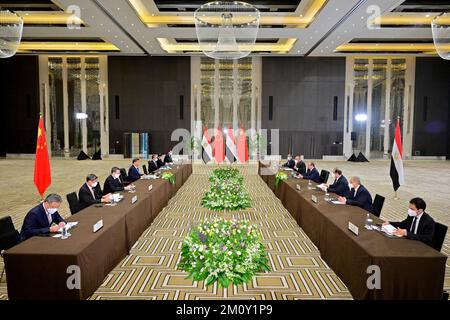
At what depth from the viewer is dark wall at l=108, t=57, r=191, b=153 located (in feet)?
72.9

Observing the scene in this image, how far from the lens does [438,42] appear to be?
6.62m

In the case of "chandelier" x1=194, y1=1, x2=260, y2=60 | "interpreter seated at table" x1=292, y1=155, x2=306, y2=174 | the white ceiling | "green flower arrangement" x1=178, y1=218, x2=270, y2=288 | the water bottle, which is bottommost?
"green flower arrangement" x1=178, y1=218, x2=270, y2=288

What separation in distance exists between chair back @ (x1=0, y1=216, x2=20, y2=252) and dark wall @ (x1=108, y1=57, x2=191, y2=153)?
1783 cm

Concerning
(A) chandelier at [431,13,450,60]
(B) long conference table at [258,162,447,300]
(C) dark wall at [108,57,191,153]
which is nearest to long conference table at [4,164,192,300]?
(B) long conference table at [258,162,447,300]

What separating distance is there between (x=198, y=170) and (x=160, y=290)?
514 inches

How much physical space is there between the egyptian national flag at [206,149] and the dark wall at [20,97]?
10.4m

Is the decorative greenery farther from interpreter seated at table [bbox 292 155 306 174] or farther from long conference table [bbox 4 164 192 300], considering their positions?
long conference table [bbox 4 164 192 300]

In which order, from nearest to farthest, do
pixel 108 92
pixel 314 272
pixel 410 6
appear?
pixel 314 272
pixel 410 6
pixel 108 92

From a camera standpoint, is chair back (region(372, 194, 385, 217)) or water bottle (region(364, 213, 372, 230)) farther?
chair back (region(372, 194, 385, 217))

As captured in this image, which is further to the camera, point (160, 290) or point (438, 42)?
point (438, 42)

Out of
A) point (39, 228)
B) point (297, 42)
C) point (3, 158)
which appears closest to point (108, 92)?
point (3, 158)

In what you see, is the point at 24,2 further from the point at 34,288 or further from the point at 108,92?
the point at 34,288

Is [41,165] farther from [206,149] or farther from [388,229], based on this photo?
[206,149]

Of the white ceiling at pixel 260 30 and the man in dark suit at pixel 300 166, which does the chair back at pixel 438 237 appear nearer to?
the man in dark suit at pixel 300 166
